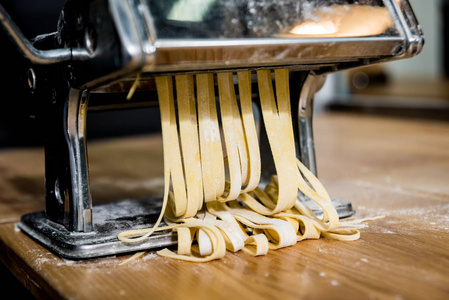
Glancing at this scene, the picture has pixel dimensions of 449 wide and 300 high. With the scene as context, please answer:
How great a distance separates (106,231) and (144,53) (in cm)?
26

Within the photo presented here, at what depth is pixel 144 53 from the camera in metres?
0.54

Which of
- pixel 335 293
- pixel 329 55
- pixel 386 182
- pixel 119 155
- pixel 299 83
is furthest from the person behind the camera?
pixel 119 155

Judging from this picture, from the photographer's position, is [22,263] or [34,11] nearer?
[22,263]

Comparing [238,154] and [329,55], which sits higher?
[329,55]

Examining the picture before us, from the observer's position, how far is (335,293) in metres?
0.54

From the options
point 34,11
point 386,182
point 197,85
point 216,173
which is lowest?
point 386,182

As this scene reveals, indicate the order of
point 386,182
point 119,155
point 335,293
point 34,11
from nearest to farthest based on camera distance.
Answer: point 335,293, point 386,182, point 119,155, point 34,11

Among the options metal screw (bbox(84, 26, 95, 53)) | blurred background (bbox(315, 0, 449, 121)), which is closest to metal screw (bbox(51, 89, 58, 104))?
metal screw (bbox(84, 26, 95, 53))

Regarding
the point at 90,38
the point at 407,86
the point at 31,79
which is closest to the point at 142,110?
the point at 31,79

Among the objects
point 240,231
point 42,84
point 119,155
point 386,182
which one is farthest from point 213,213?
point 119,155

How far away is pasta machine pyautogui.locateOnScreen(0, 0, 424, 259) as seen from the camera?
0.56 m

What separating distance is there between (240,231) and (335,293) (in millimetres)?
176

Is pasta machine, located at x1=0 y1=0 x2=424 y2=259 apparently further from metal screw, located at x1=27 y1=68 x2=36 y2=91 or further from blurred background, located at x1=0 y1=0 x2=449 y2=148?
blurred background, located at x1=0 y1=0 x2=449 y2=148

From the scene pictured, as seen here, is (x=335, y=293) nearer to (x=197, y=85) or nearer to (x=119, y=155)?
(x=197, y=85)
